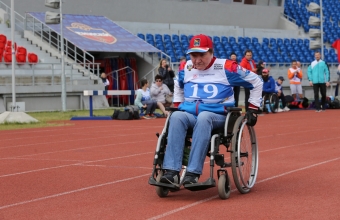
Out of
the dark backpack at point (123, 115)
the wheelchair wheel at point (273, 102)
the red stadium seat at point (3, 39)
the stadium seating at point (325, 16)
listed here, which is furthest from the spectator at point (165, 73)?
the stadium seating at point (325, 16)

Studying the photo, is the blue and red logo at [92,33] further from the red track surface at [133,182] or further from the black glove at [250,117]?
the black glove at [250,117]

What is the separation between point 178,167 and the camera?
735cm

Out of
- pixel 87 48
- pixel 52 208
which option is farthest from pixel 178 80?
pixel 87 48

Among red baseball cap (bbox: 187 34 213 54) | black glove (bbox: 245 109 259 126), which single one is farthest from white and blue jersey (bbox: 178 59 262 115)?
red baseball cap (bbox: 187 34 213 54)

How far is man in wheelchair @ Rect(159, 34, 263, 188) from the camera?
289 inches

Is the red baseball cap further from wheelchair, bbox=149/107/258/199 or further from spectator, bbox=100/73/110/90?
spectator, bbox=100/73/110/90

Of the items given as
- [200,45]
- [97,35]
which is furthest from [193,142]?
[97,35]

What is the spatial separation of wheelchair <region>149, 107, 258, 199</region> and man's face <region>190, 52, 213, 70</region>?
501mm

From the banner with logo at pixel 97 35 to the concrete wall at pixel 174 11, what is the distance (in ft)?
4.05

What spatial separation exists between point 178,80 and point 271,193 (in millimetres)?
1448

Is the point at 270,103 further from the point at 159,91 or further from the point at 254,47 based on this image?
the point at 254,47

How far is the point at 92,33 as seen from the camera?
32.6 m

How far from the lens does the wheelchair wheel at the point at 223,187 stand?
7176 millimetres

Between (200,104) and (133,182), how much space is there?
55.4 inches
